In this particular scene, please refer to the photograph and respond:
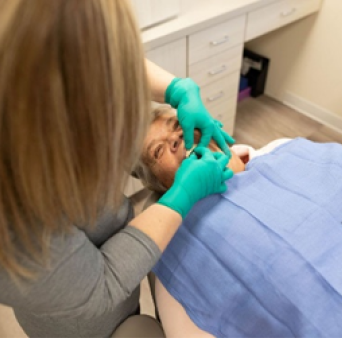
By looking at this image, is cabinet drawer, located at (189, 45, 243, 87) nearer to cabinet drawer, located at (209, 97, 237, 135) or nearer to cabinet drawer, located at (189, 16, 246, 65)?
cabinet drawer, located at (189, 16, 246, 65)

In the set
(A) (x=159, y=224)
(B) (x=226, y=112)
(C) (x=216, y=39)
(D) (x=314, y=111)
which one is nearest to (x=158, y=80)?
(A) (x=159, y=224)

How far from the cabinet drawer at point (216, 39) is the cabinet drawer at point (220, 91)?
194mm

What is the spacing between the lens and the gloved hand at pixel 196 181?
88cm

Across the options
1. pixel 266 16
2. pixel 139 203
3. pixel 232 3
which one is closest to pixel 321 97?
pixel 266 16

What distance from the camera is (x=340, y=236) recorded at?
975 mm

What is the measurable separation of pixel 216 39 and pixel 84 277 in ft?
4.92

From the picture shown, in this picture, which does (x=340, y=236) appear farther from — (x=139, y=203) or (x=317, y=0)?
(x=317, y=0)

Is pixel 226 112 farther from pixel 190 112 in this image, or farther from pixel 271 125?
pixel 190 112

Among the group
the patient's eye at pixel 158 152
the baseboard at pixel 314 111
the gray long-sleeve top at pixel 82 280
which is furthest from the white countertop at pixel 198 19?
the gray long-sleeve top at pixel 82 280

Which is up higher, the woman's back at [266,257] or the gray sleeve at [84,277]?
the gray sleeve at [84,277]

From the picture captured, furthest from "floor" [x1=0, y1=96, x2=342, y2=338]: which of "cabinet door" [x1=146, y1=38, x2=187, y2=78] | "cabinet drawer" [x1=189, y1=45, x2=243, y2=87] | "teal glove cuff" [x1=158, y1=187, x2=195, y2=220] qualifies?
"teal glove cuff" [x1=158, y1=187, x2=195, y2=220]

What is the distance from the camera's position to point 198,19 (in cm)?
173

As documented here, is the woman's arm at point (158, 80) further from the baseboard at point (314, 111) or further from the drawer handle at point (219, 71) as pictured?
the baseboard at point (314, 111)

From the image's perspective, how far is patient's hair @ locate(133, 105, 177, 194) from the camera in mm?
1212
